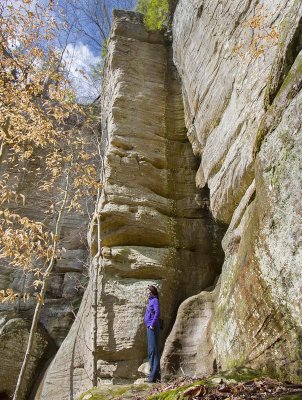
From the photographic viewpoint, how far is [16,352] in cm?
1238

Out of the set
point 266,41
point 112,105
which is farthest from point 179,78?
point 266,41

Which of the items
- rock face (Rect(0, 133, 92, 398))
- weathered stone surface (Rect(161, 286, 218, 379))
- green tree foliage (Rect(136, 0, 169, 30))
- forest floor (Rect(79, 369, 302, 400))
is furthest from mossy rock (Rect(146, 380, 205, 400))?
green tree foliage (Rect(136, 0, 169, 30))

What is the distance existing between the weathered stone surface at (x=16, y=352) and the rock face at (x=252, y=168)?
215 inches

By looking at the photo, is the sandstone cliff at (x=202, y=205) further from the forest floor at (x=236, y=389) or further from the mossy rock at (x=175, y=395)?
the mossy rock at (x=175, y=395)

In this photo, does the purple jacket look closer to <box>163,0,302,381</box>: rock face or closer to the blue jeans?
the blue jeans

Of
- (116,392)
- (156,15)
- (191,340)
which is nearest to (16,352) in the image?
(191,340)

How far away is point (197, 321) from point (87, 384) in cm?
311

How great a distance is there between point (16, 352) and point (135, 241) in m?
5.34

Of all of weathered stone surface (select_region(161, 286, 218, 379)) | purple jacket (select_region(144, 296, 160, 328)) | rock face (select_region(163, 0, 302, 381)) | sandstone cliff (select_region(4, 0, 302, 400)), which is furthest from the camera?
weathered stone surface (select_region(161, 286, 218, 379))

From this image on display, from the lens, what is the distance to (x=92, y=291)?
10344mm

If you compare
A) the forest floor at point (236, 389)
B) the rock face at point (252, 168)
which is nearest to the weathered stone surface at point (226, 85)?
the rock face at point (252, 168)

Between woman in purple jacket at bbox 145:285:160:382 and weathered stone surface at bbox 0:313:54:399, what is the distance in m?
5.96

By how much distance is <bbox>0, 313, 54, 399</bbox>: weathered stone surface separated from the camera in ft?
39.4

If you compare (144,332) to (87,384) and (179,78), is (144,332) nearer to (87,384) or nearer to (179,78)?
(87,384)
